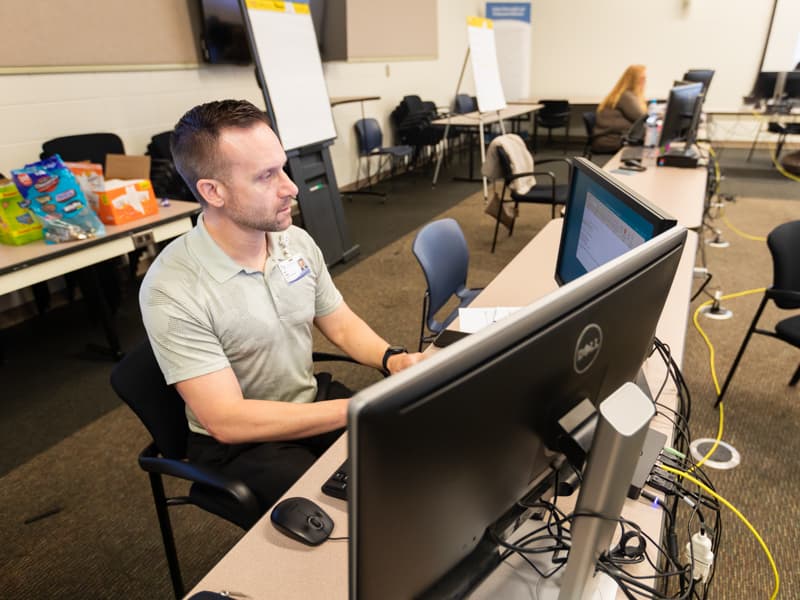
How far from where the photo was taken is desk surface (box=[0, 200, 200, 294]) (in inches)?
79.7

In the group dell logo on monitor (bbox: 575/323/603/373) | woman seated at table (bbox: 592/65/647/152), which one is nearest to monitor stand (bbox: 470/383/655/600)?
dell logo on monitor (bbox: 575/323/603/373)

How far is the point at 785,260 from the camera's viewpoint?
189 centimetres

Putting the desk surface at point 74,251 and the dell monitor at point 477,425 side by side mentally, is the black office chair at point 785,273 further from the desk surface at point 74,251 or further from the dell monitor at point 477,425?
the desk surface at point 74,251

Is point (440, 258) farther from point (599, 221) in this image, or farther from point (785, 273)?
point (785, 273)

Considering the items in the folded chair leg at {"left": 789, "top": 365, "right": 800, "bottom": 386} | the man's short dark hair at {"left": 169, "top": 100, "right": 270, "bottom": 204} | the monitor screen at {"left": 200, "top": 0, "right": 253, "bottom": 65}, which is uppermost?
the monitor screen at {"left": 200, "top": 0, "right": 253, "bottom": 65}

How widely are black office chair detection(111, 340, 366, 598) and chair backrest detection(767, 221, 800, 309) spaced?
6.48 ft

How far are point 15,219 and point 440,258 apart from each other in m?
1.83

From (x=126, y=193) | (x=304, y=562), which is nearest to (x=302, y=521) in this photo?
(x=304, y=562)

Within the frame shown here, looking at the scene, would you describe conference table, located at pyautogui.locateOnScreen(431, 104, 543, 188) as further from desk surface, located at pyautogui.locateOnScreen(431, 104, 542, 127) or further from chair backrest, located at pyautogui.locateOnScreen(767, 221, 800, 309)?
chair backrest, located at pyautogui.locateOnScreen(767, 221, 800, 309)

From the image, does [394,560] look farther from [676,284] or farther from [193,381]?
[676,284]

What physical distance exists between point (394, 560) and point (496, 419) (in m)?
0.16

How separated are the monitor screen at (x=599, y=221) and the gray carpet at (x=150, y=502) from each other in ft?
3.40

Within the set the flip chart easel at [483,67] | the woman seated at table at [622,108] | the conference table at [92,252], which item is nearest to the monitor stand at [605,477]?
the conference table at [92,252]

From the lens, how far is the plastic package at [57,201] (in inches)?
82.9
